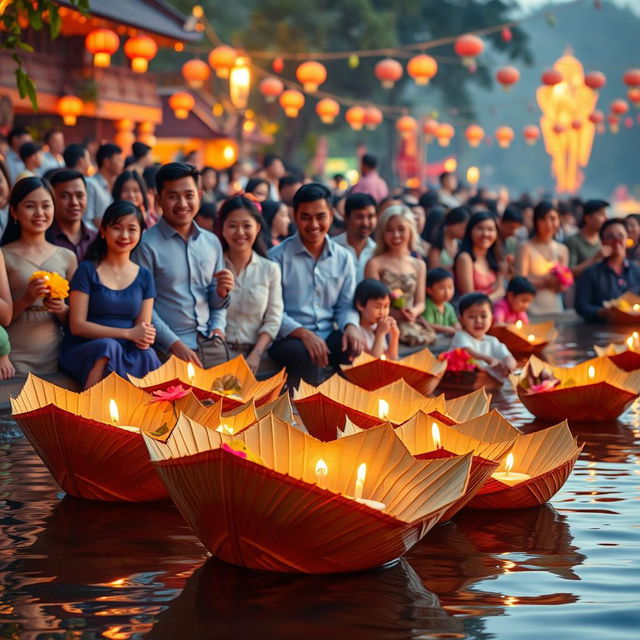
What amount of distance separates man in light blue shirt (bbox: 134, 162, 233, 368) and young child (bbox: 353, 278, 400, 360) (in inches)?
44.6

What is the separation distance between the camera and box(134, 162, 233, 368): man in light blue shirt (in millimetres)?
8156

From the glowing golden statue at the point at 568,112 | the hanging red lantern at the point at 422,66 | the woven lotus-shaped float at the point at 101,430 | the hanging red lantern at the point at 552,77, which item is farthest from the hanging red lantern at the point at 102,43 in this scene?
the glowing golden statue at the point at 568,112

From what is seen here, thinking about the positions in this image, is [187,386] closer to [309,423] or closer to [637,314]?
[309,423]

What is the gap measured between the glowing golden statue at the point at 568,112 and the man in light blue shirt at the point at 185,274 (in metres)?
35.9

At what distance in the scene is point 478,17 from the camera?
143 feet

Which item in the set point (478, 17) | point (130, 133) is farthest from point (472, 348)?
point (478, 17)

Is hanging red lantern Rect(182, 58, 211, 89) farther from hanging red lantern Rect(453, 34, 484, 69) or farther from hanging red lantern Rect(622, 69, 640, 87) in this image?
hanging red lantern Rect(622, 69, 640, 87)

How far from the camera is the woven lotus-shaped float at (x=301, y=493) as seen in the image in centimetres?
392

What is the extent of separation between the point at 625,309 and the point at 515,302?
1.80m

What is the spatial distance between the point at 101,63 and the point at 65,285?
11268mm

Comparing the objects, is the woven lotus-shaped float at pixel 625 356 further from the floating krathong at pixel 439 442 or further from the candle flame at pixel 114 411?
the candle flame at pixel 114 411

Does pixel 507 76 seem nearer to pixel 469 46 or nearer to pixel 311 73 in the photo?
pixel 469 46

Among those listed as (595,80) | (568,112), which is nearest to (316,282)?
(595,80)

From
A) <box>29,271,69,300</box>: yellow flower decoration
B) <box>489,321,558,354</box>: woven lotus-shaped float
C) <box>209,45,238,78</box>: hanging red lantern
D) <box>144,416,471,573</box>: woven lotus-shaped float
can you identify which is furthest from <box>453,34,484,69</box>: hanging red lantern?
<box>144,416,471,573</box>: woven lotus-shaped float
